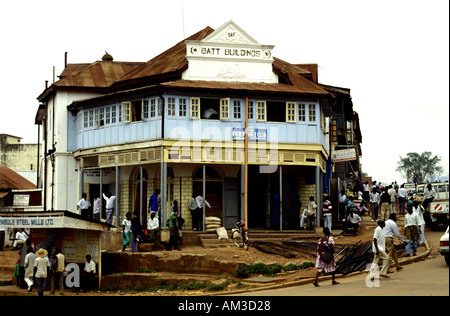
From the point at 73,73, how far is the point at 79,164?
4.97 metres

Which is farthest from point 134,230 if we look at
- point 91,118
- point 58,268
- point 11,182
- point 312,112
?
point 11,182

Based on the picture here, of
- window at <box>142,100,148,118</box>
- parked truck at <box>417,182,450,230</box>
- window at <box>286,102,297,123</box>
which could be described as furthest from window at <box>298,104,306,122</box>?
window at <box>142,100,148,118</box>

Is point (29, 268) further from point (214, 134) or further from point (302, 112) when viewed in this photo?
point (302, 112)

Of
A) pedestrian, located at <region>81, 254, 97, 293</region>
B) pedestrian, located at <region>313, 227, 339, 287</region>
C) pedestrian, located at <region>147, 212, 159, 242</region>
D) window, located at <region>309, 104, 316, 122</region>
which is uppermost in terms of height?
window, located at <region>309, 104, 316, 122</region>

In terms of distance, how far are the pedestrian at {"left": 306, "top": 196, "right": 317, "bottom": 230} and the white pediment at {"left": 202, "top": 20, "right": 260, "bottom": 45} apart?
23.6ft

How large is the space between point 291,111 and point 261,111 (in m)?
1.30

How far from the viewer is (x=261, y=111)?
104 feet

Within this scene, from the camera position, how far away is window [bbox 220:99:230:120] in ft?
102

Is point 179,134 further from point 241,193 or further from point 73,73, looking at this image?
point 73,73

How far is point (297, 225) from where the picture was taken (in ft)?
109

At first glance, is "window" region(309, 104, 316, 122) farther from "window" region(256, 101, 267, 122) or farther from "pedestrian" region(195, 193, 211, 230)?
"pedestrian" region(195, 193, 211, 230)

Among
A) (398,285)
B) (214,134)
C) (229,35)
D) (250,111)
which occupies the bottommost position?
(398,285)

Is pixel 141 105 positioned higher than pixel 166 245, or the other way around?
pixel 141 105
